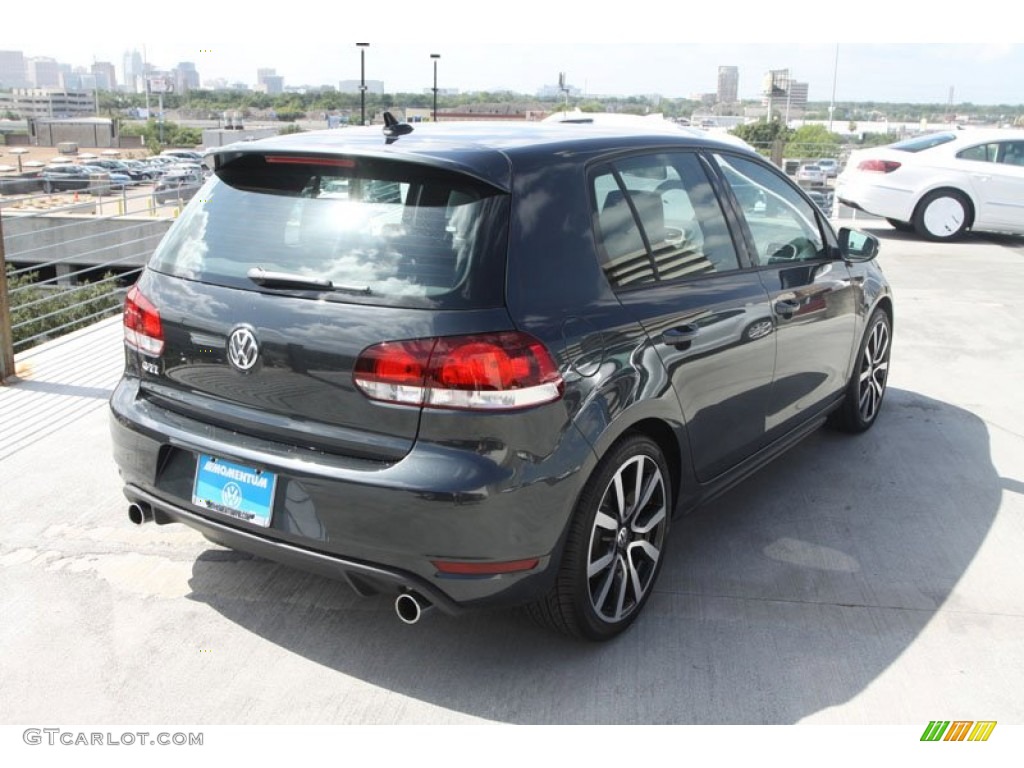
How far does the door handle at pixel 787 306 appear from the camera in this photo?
419cm

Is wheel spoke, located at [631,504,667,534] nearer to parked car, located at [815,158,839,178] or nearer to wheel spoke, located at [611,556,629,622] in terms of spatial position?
wheel spoke, located at [611,556,629,622]

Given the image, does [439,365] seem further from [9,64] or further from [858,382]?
[9,64]

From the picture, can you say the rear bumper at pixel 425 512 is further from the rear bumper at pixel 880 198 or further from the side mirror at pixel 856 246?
the rear bumper at pixel 880 198

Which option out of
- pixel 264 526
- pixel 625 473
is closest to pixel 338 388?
pixel 264 526

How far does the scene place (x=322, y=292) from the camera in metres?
2.98

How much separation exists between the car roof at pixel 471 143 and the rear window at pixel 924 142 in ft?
39.1

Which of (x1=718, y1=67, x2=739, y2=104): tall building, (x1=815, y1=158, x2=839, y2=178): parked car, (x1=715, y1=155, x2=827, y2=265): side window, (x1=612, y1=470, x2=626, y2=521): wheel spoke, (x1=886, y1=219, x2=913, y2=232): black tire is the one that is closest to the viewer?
(x1=612, y1=470, x2=626, y2=521): wheel spoke

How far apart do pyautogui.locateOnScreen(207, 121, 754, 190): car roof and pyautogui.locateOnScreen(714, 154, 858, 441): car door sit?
57 cm

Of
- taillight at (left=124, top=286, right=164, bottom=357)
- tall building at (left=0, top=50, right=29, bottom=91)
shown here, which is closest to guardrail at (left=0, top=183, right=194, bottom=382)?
tall building at (left=0, top=50, right=29, bottom=91)

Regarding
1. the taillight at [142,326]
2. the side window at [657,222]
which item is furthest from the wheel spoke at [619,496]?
the taillight at [142,326]

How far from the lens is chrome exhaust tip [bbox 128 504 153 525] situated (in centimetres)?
342

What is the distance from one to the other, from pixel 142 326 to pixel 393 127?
106cm

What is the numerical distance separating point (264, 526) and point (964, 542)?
290 centimetres

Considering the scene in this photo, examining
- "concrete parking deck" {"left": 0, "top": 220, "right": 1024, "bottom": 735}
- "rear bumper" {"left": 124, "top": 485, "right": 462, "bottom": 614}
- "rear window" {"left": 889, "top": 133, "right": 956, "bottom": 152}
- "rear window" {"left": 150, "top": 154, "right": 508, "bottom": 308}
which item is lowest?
"concrete parking deck" {"left": 0, "top": 220, "right": 1024, "bottom": 735}
